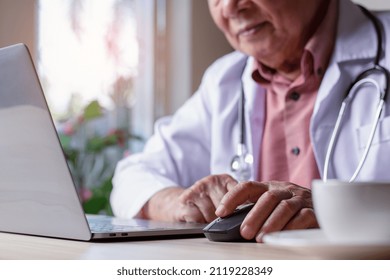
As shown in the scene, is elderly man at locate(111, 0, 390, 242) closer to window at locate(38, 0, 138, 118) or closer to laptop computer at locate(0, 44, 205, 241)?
laptop computer at locate(0, 44, 205, 241)

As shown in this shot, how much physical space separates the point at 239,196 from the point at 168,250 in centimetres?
13

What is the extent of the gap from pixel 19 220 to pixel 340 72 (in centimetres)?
77

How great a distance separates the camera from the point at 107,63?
2537mm

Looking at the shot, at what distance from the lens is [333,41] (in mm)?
1350

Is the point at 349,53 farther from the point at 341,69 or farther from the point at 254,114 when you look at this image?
the point at 254,114

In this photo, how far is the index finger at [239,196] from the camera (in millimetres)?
646

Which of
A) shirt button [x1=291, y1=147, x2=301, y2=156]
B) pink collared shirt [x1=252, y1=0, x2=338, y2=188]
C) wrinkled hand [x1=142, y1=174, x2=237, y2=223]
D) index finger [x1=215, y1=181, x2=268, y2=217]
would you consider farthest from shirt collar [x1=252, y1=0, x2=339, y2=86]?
index finger [x1=215, y1=181, x2=268, y2=217]

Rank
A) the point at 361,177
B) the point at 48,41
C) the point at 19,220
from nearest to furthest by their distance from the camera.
A: the point at 19,220
the point at 361,177
the point at 48,41

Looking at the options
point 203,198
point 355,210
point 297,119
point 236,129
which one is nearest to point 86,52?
point 236,129

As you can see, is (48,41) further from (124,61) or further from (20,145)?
(20,145)

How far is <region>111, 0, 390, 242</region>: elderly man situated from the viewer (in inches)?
48.8

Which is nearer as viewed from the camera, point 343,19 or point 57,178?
point 57,178
